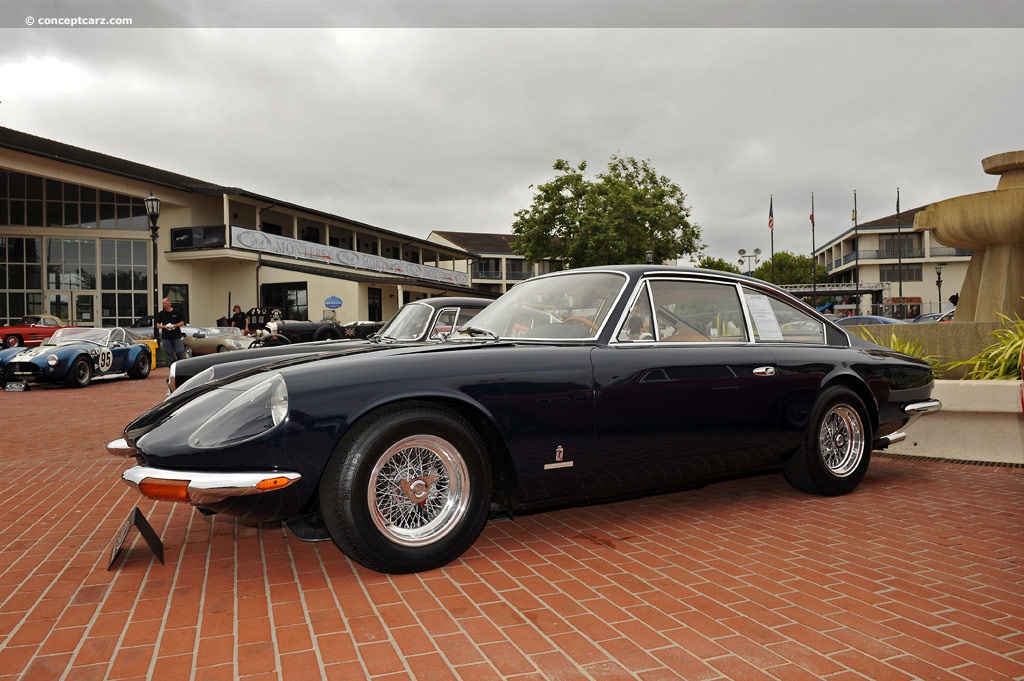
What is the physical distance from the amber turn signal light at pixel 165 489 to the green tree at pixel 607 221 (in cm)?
3311

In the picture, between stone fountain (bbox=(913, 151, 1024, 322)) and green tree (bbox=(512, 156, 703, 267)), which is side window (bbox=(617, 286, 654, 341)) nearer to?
stone fountain (bbox=(913, 151, 1024, 322))

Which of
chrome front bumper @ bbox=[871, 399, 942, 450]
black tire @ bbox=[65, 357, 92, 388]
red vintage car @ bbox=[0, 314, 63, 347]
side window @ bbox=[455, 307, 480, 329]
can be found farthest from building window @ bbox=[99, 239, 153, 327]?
chrome front bumper @ bbox=[871, 399, 942, 450]

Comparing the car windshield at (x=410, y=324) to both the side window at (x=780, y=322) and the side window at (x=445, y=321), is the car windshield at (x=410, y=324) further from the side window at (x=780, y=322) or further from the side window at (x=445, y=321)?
the side window at (x=780, y=322)

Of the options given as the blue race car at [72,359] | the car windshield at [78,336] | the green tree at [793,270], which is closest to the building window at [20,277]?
the blue race car at [72,359]

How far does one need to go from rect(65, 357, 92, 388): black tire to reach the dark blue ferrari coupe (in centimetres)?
1153

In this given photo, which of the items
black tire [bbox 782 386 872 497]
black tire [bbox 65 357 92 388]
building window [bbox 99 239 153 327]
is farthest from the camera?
building window [bbox 99 239 153 327]

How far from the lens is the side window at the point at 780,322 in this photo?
14.1 feet

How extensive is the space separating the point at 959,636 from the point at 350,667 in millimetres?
2165

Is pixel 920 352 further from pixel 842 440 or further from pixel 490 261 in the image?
pixel 490 261

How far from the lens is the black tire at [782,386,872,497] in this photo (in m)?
4.28

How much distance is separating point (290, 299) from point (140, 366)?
17.9 metres

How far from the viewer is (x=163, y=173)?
115 feet

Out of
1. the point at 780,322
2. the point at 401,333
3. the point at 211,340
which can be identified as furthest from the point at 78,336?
the point at 780,322

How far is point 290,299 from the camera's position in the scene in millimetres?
33031
